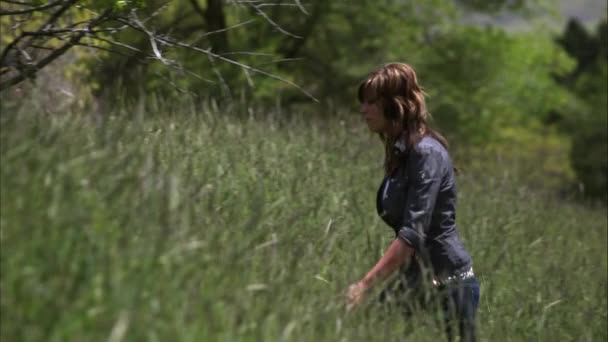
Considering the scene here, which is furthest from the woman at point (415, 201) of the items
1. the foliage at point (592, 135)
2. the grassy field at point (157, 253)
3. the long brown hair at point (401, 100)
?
the foliage at point (592, 135)

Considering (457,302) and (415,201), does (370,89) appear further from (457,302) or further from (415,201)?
(457,302)

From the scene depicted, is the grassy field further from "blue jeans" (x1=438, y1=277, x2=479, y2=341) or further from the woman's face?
the woman's face

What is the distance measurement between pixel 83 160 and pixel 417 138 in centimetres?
174

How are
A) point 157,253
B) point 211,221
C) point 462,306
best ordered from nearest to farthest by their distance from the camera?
point 157,253 → point 211,221 → point 462,306

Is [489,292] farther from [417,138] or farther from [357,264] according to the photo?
[417,138]

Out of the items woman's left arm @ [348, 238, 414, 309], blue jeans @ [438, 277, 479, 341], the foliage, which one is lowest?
the foliage

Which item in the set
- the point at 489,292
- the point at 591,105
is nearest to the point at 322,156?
the point at 489,292

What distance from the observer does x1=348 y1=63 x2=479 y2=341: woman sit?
461 centimetres

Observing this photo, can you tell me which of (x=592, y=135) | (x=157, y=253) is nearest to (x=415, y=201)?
(x=157, y=253)

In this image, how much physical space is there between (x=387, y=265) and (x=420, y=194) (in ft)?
1.15

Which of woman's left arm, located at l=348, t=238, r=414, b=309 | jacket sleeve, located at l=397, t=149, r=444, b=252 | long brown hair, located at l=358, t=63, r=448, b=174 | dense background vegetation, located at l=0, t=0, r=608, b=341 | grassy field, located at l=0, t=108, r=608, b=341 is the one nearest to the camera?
grassy field, located at l=0, t=108, r=608, b=341

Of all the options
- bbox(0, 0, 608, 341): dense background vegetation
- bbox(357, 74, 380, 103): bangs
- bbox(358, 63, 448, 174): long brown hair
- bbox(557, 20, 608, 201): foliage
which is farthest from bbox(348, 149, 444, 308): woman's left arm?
bbox(557, 20, 608, 201): foliage

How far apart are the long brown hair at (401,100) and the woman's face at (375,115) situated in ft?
0.05

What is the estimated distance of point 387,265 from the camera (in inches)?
181
